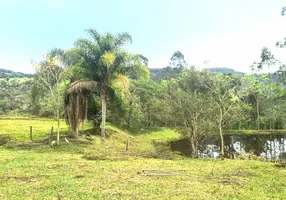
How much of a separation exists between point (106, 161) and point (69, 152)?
13.5ft

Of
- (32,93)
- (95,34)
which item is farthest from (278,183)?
(32,93)

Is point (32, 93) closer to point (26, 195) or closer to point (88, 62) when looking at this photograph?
point (88, 62)

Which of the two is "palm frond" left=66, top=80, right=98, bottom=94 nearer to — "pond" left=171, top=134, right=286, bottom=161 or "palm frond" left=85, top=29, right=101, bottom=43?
"palm frond" left=85, top=29, right=101, bottom=43

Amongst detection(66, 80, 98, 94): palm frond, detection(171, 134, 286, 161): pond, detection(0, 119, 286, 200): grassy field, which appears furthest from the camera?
detection(171, 134, 286, 161): pond

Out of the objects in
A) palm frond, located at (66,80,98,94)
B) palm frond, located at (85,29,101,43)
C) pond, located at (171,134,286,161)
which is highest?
palm frond, located at (85,29,101,43)

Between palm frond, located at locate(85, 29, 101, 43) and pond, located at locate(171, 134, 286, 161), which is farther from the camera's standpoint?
pond, located at locate(171, 134, 286, 161)

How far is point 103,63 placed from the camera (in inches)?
903

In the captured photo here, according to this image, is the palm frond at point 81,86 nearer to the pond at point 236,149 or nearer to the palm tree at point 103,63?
the palm tree at point 103,63

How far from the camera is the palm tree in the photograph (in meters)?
23.1

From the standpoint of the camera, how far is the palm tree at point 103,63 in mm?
23062

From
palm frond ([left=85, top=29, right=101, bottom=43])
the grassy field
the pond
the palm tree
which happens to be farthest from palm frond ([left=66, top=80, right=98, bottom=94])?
the pond

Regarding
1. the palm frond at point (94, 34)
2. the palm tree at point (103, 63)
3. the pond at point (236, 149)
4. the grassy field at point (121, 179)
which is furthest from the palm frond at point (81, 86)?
the pond at point (236, 149)

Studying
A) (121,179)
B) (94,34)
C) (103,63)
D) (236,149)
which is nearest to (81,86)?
(103,63)

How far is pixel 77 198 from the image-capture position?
893 centimetres
